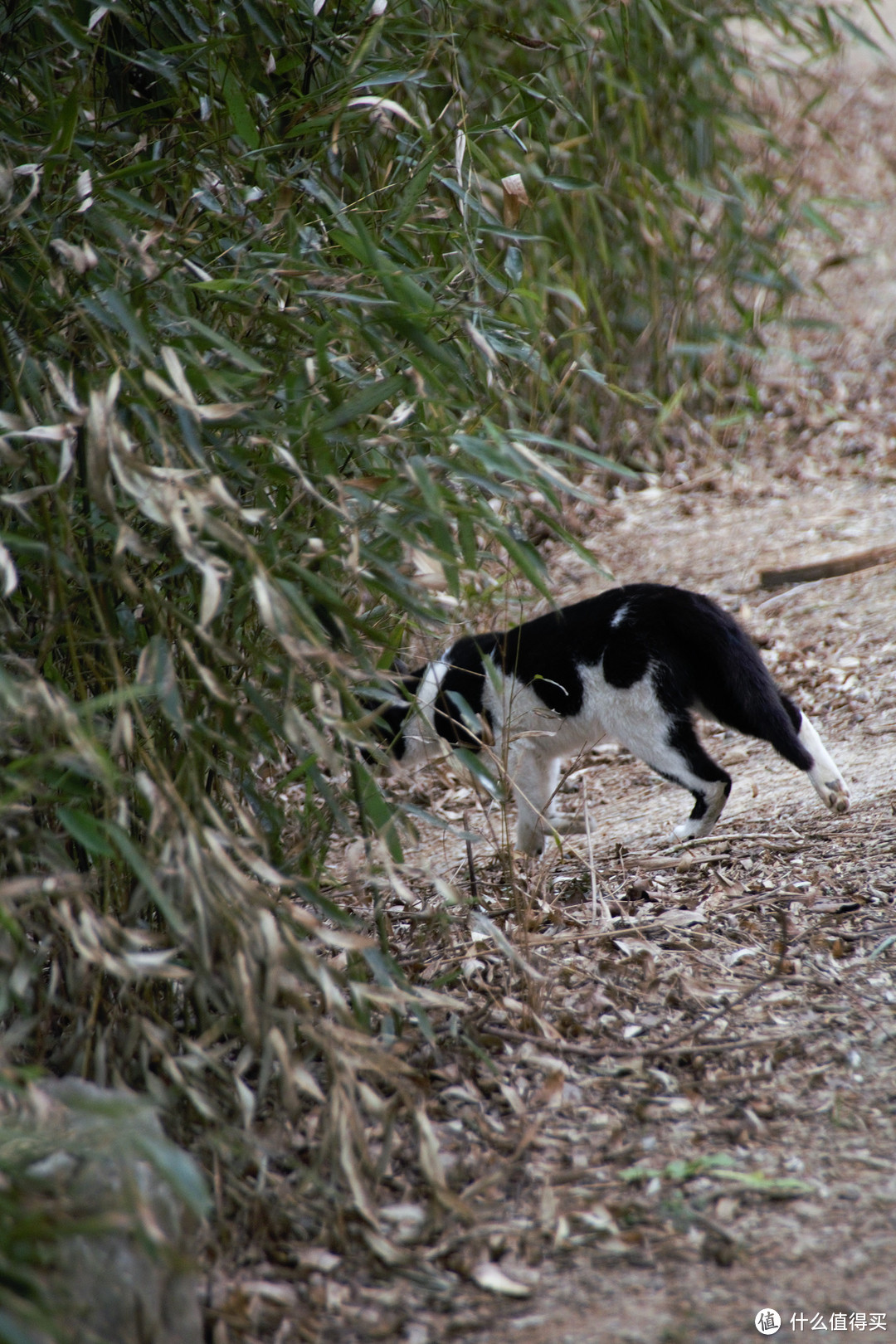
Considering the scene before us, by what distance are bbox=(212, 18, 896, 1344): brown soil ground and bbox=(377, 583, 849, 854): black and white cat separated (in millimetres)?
207

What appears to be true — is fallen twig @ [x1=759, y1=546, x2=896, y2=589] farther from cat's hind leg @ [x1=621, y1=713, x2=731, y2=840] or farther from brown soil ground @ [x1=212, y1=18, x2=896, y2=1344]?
cat's hind leg @ [x1=621, y1=713, x2=731, y2=840]

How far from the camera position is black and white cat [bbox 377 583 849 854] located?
3445 millimetres

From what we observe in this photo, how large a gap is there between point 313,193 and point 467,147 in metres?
0.55

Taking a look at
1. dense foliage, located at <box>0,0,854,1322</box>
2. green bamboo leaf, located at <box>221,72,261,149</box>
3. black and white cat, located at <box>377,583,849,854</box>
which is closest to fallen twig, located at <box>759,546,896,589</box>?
black and white cat, located at <box>377,583,849,854</box>

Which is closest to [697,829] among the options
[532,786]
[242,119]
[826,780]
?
[826,780]

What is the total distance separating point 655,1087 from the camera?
229 centimetres

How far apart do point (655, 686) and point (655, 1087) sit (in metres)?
1.48

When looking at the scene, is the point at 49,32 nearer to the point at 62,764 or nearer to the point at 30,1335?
the point at 62,764

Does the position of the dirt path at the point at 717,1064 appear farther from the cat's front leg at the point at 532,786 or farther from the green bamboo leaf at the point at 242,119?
the green bamboo leaf at the point at 242,119

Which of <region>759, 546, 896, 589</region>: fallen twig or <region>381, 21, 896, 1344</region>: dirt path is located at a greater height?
<region>759, 546, 896, 589</region>: fallen twig

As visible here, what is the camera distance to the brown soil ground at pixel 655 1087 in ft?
5.87

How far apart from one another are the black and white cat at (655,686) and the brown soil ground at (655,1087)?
8.1 inches

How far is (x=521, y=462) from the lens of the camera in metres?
2.16

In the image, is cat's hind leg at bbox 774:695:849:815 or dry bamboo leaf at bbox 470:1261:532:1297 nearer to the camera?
dry bamboo leaf at bbox 470:1261:532:1297
